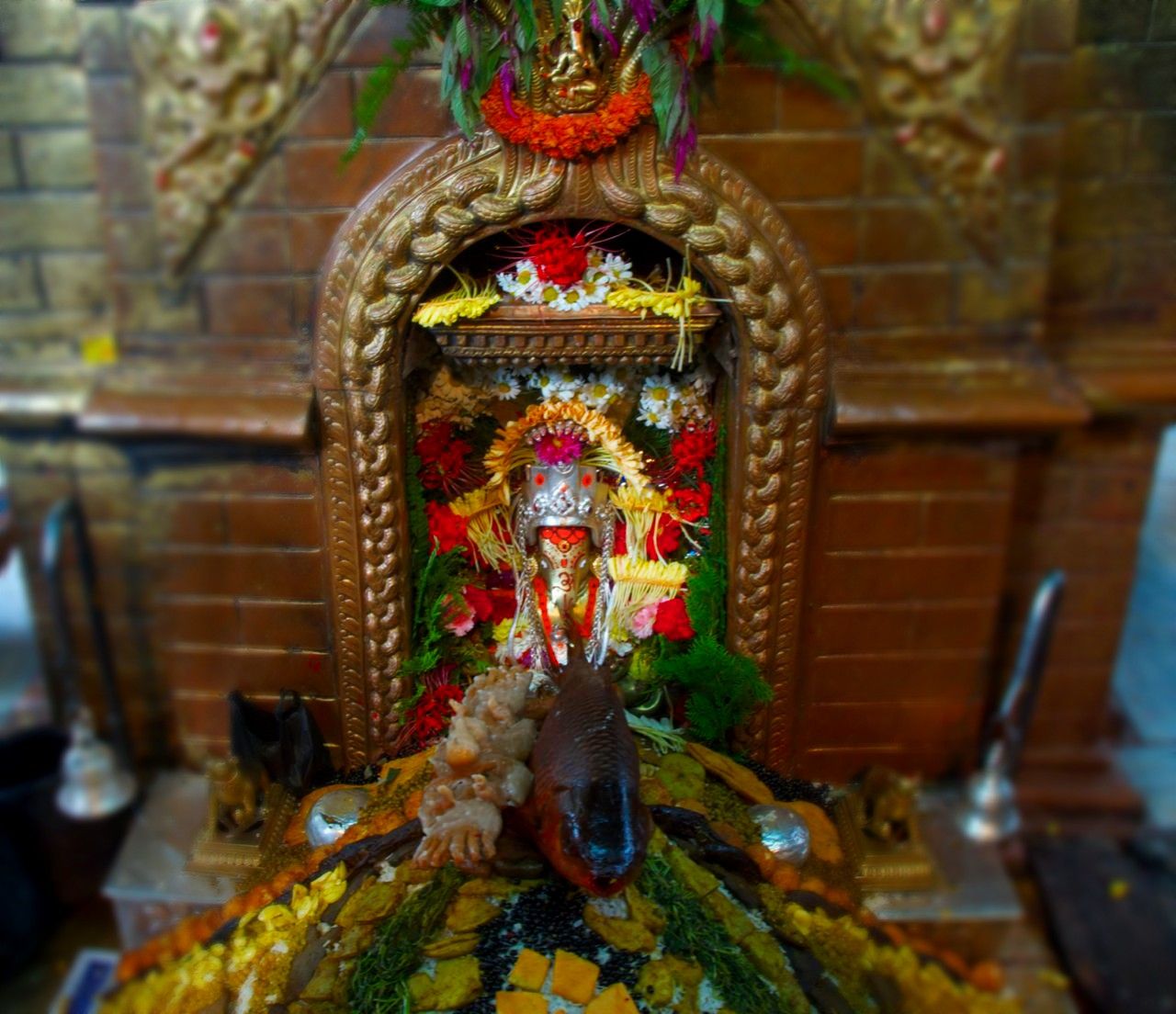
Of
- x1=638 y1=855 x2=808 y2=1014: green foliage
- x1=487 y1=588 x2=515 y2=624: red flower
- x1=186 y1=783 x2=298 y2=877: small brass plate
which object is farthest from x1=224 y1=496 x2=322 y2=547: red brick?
x1=638 y1=855 x2=808 y2=1014: green foliage

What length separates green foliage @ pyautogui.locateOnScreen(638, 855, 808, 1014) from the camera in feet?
5.74

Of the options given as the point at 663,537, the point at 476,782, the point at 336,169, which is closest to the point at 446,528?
the point at 663,537

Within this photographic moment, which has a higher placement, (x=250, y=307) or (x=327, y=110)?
(x=327, y=110)

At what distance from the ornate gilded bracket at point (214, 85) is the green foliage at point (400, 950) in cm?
129

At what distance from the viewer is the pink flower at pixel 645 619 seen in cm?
241

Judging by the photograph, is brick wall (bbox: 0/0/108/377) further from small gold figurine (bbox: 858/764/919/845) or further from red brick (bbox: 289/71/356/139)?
small gold figurine (bbox: 858/764/919/845)

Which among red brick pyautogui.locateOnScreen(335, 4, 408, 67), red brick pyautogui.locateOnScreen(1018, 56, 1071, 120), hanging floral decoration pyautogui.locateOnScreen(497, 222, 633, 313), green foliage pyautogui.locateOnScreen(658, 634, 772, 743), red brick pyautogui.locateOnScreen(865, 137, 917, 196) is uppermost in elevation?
red brick pyautogui.locateOnScreen(335, 4, 408, 67)

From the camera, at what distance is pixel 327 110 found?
171 cm

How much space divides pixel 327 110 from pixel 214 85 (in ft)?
0.73

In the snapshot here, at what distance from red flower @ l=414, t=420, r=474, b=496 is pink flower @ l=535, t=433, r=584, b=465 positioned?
20 cm

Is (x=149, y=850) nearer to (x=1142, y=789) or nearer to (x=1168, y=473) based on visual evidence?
(x=1142, y=789)

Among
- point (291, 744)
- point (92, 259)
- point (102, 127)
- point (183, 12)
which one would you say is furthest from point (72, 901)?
point (183, 12)

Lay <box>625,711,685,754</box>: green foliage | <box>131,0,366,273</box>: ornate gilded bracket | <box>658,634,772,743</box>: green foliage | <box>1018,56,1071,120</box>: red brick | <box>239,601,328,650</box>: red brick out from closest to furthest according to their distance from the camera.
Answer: <box>1018,56,1071,120</box>: red brick, <box>131,0,366,273</box>: ornate gilded bracket, <box>239,601,328,650</box>: red brick, <box>658,634,772,743</box>: green foliage, <box>625,711,685,754</box>: green foliage

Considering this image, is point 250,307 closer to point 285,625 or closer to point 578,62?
point 285,625
